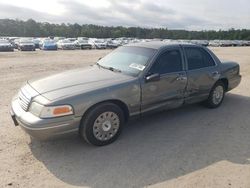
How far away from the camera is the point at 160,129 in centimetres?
467

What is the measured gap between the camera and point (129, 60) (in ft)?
15.4

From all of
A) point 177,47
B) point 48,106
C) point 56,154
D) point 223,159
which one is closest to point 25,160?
point 56,154

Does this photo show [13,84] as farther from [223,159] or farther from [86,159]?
[223,159]

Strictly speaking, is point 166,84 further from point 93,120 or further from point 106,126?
point 93,120

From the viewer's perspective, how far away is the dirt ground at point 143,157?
314 centimetres

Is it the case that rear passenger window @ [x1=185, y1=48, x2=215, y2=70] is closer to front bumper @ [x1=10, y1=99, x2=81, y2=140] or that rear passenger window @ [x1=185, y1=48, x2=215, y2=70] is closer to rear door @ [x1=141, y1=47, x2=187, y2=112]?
rear door @ [x1=141, y1=47, x2=187, y2=112]

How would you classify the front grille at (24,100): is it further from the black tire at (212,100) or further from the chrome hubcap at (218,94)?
the chrome hubcap at (218,94)

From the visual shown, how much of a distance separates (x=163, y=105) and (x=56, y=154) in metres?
2.09

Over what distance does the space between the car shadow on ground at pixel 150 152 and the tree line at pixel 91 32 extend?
85685mm

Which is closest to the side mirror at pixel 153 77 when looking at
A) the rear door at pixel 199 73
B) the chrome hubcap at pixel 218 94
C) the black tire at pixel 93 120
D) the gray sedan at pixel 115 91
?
the gray sedan at pixel 115 91

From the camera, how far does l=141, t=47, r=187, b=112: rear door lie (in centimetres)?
437

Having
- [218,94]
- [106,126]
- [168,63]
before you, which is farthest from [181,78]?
[106,126]

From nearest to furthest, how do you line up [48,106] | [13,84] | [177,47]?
[48,106]
[177,47]
[13,84]

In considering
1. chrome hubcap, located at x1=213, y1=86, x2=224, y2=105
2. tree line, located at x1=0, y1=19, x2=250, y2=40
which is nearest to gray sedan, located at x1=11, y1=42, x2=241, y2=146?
chrome hubcap, located at x1=213, y1=86, x2=224, y2=105
